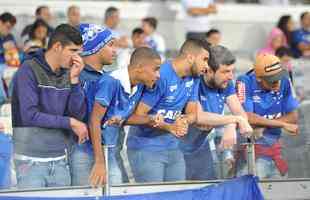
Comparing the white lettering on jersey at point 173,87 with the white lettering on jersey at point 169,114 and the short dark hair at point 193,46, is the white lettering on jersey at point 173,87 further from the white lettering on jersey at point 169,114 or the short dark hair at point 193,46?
the short dark hair at point 193,46

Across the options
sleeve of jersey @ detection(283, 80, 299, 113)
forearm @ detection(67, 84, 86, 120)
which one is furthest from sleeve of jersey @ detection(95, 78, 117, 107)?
sleeve of jersey @ detection(283, 80, 299, 113)

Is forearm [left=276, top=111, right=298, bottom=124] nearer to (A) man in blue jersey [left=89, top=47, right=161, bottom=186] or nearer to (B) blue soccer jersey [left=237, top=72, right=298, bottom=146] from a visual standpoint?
(B) blue soccer jersey [left=237, top=72, right=298, bottom=146]

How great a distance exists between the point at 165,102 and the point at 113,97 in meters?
0.57

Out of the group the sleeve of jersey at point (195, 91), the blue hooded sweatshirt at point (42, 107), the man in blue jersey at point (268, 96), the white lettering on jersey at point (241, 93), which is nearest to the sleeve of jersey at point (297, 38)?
the man in blue jersey at point (268, 96)

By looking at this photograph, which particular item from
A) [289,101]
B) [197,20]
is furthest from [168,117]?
[197,20]

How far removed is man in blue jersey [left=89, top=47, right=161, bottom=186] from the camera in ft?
24.0

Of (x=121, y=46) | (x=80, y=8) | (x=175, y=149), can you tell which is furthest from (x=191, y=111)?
(x=80, y=8)

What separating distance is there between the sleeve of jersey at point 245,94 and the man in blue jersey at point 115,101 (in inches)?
48.3

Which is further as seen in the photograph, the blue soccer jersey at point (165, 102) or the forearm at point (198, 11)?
the forearm at point (198, 11)

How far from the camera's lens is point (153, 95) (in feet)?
25.3

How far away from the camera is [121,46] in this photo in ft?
43.5

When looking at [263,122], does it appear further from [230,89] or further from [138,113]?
[138,113]

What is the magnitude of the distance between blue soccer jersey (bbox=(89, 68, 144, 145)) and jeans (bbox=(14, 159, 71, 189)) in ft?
1.35

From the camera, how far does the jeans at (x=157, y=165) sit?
24.7 feet
